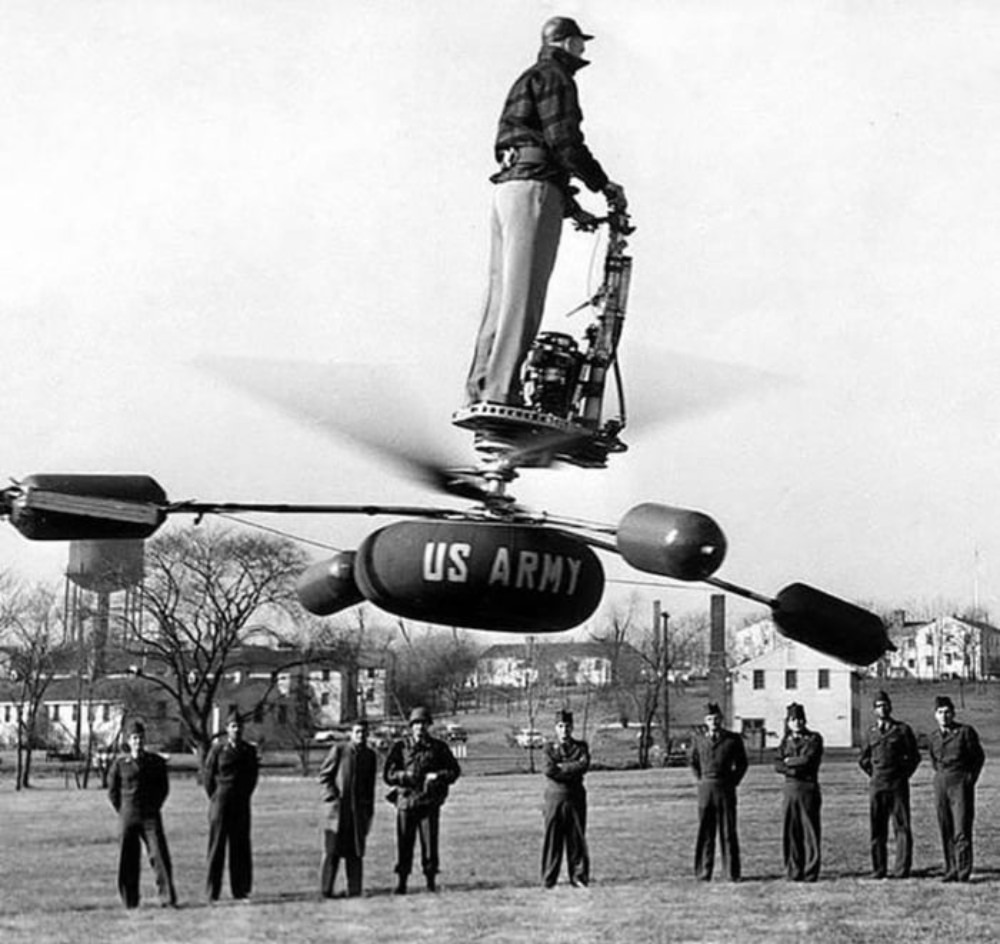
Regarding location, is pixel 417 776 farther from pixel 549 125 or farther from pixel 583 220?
pixel 549 125

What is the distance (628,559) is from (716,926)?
11125mm

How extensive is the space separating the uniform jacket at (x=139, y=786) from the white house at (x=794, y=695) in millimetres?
65642

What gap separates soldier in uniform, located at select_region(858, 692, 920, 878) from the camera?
59.5 feet

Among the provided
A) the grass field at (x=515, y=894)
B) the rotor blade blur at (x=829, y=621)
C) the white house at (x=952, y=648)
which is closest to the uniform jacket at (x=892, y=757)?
the grass field at (x=515, y=894)

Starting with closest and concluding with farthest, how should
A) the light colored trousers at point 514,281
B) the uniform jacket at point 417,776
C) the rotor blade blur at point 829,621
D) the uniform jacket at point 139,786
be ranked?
the light colored trousers at point 514,281 < the rotor blade blur at point 829,621 < the uniform jacket at point 139,786 < the uniform jacket at point 417,776

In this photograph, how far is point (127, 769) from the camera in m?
16.8

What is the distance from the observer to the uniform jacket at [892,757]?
1864 centimetres

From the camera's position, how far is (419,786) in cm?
1766

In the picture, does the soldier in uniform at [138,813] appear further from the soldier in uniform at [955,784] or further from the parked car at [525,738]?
the parked car at [525,738]

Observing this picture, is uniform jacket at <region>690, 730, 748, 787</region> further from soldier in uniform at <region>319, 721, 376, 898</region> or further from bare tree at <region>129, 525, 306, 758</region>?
bare tree at <region>129, 525, 306, 758</region>

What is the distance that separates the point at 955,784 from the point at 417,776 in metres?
6.12

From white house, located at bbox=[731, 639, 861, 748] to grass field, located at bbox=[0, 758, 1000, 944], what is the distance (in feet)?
174

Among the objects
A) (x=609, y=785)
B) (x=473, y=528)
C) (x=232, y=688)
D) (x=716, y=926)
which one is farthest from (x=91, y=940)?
(x=232, y=688)

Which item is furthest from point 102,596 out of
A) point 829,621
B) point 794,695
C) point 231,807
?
point 829,621
